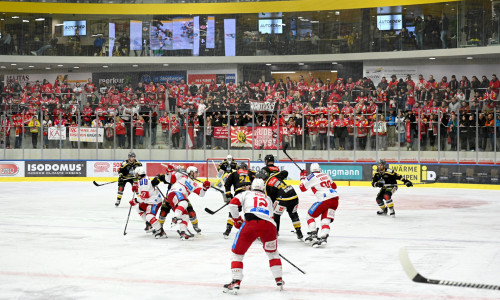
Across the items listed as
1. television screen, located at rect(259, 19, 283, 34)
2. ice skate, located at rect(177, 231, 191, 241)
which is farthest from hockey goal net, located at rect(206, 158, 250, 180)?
ice skate, located at rect(177, 231, 191, 241)

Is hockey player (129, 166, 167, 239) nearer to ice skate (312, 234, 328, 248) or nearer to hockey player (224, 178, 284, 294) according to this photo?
ice skate (312, 234, 328, 248)

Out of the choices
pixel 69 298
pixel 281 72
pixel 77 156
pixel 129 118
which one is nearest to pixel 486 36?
pixel 281 72

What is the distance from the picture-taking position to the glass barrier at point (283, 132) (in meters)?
23.3

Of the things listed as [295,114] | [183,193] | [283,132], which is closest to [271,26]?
[295,114]

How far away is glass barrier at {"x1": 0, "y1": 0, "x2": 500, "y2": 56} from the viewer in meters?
29.8

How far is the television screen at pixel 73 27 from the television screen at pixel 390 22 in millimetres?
14013

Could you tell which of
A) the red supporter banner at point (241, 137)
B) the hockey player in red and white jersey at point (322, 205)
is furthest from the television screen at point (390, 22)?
the hockey player in red and white jersey at point (322, 205)

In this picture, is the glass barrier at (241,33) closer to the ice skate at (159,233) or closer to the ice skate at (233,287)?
the ice skate at (159,233)

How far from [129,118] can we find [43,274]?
17.5m

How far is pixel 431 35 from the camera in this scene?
29.6 metres

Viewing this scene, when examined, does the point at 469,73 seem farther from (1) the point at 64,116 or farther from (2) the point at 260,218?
(2) the point at 260,218

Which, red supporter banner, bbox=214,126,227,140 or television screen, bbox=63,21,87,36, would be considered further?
television screen, bbox=63,21,87,36

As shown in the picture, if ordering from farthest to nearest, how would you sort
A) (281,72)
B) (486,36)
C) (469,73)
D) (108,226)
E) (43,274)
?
(281,72), (469,73), (486,36), (108,226), (43,274)

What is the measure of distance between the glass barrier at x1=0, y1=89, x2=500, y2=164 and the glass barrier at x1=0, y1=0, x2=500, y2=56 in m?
4.39
